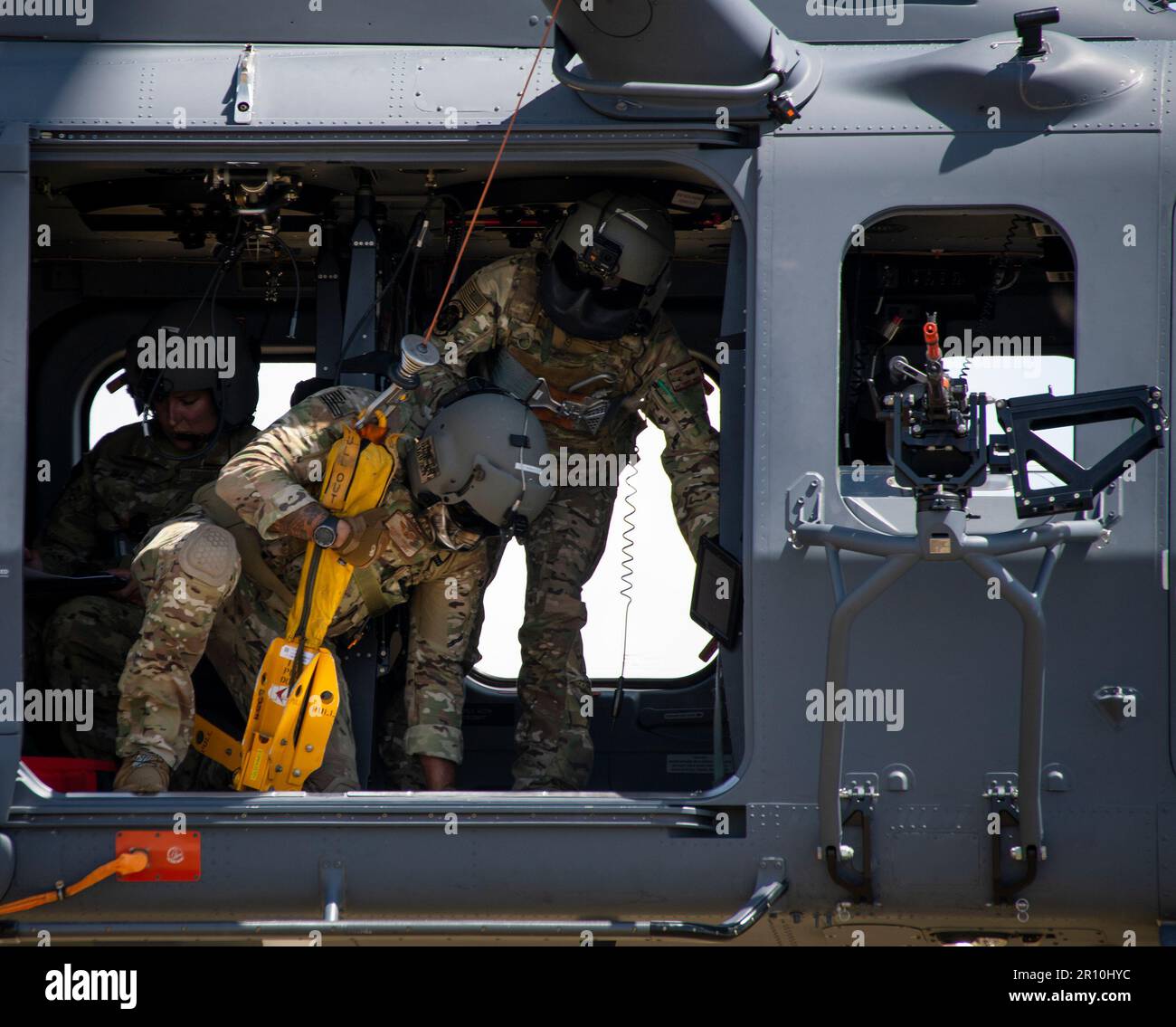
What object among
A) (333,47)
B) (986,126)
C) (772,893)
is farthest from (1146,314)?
(333,47)

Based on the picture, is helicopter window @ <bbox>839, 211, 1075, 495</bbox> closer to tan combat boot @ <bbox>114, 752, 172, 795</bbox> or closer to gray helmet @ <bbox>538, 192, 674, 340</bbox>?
gray helmet @ <bbox>538, 192, 674, 340</bbox>

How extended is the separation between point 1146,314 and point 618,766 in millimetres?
2640

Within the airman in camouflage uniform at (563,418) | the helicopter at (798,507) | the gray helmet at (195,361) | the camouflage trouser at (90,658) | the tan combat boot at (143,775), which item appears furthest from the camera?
the gray helmet at (195,361)

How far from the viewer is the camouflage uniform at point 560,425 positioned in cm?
513

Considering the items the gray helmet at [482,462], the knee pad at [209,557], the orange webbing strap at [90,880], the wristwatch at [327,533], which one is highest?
the gray helmet at [482,462]

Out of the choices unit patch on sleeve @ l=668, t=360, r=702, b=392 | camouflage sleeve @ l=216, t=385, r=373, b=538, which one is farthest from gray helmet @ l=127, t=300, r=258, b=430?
unit patch on sleeve @ l=668, t=360, r=702, b=392

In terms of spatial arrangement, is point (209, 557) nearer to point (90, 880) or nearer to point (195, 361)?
point (90, 880)

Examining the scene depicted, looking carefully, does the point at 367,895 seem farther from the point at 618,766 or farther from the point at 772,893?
the point at 618,766

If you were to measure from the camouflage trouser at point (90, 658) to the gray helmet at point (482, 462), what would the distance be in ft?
4.44

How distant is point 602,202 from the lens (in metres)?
4.99

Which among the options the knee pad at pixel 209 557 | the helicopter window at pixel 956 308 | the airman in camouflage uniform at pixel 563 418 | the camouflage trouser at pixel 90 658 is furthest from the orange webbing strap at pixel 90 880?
the helicopter window at pixel 956 308

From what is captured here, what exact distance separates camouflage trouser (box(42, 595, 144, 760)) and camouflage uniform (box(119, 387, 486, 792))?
0.53 m

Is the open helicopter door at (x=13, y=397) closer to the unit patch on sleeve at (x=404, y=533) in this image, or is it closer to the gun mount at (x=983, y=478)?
the unit patch on sleeve at (x=404, y=533)

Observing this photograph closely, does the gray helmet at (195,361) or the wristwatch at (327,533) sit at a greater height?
the gray helmet at (195,361)
